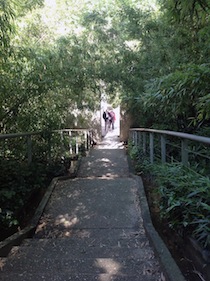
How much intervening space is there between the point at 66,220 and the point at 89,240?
60cm

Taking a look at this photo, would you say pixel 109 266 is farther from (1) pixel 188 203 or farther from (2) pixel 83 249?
(1) pixel 188 203

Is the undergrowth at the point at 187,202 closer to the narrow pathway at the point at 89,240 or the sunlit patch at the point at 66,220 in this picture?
the narrow pathway at the point at 89,240

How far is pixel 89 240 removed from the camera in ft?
8.92

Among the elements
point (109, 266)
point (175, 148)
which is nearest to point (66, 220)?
point (109, 266)

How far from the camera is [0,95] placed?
392 cm

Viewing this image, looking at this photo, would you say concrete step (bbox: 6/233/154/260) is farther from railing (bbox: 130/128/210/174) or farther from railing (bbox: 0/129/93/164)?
railing (bbox: 0/129/93/164)

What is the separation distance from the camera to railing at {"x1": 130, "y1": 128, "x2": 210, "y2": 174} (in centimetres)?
265

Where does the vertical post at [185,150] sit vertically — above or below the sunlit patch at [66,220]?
above

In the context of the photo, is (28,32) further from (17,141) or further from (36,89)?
(17,141)

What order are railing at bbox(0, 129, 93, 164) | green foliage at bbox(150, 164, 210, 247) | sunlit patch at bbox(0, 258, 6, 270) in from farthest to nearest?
railing at bbox(0, 129, 93, 164), sunlit patch at bbox(0, 258, 6, 270), green foliage at bbox(150, 164, 210, 247)

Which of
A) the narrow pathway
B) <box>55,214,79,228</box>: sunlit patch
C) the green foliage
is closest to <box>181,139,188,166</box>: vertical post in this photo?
the green foliage

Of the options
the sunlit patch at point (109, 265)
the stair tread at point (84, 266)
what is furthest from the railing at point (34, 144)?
the sunlit patch at point (109, 265)

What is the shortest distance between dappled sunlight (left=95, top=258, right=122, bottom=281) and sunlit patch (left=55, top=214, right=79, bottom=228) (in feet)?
3.49

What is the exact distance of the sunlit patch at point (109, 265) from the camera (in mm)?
1964
